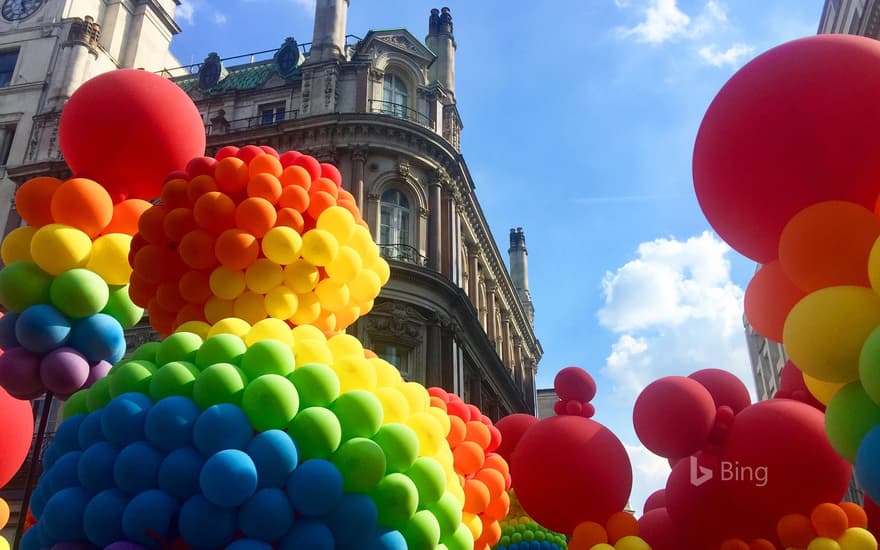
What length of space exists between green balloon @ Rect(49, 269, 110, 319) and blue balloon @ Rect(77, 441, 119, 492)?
7.88 ft

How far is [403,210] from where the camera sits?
1916cm

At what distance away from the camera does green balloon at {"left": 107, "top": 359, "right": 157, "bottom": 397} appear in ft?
14.3

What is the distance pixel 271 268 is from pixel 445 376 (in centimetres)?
1266

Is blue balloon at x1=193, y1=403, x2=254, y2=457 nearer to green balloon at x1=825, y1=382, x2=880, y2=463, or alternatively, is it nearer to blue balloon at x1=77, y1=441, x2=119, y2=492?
blue balloon at x1=77, y1=441, x2=119, y2=492

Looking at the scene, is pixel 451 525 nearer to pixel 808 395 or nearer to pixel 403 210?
pixel 808 395

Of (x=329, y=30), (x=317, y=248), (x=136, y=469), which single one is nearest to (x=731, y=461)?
(x=317, y=248)

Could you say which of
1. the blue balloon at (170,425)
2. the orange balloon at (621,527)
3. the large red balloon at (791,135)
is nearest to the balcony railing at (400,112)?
the orange balloon at (621,527)

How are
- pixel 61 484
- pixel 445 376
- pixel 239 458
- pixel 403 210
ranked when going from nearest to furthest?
1. pixel 239 458
2. pixel 61 484
3. pixel 445 376
4. pixel 403 210

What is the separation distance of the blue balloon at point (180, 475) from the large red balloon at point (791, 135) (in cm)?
376

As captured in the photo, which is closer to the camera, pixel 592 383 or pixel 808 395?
pixel 808 395

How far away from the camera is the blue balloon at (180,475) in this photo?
3883 mm

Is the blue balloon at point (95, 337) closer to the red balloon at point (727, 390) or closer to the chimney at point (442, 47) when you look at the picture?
the red balloon at point (727, 390)

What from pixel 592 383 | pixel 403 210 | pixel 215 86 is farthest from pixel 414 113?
pixel 592 383

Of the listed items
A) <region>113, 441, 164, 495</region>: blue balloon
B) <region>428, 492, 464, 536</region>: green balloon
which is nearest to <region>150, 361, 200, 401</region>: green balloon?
<region>113, 441, 164, 495</region>: blue balloon
